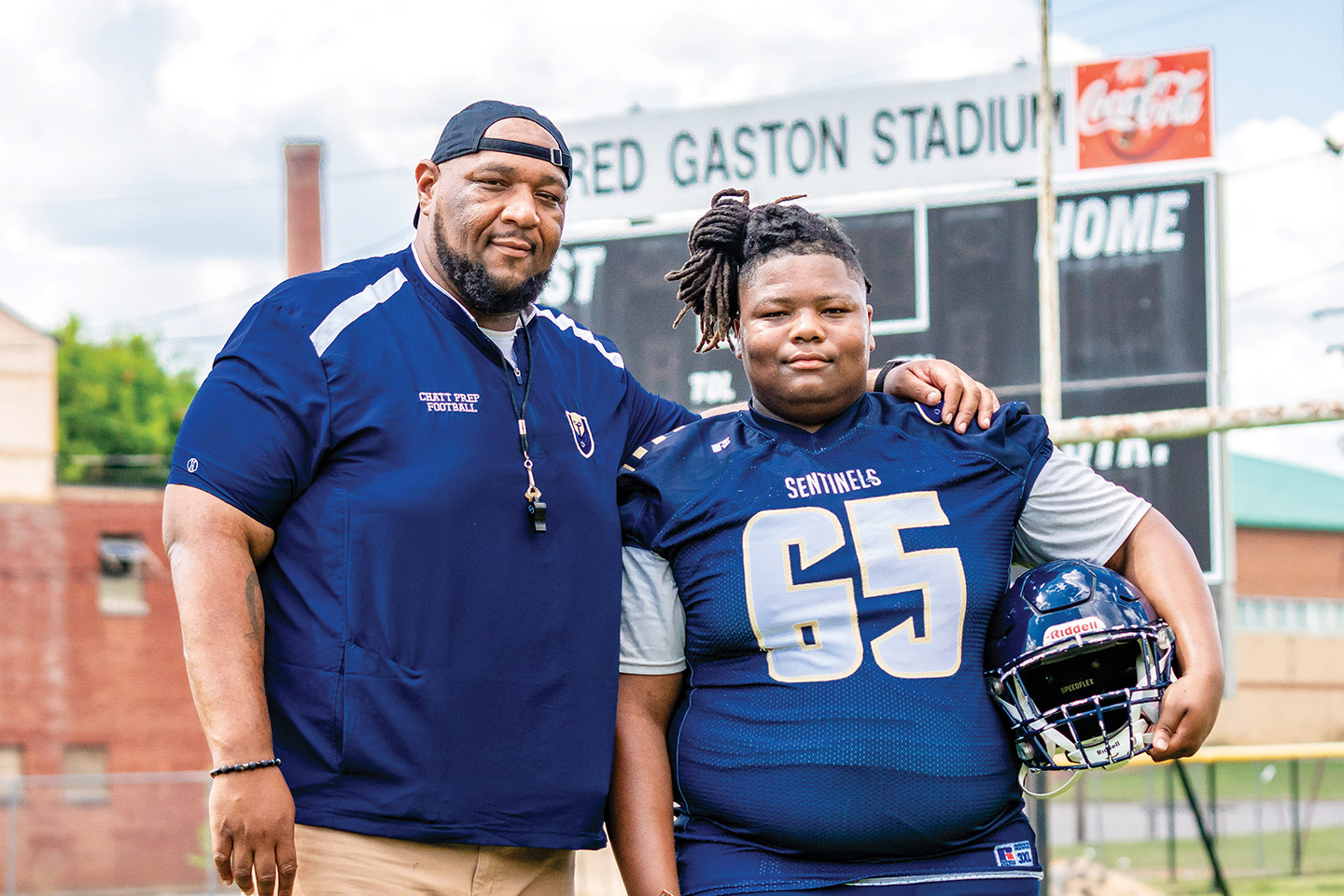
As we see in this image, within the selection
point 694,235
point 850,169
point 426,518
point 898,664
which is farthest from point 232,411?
point 850,169

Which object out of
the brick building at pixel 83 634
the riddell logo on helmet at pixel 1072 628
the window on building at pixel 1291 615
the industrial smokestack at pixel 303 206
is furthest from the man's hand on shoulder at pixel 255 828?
the window on building at pixel 1291 615

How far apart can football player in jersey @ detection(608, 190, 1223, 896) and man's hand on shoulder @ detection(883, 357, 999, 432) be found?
0.03 metres

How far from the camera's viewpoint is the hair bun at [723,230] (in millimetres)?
2742

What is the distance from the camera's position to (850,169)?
30.1ft

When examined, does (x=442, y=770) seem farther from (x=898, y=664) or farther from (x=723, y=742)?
(x=898, y=664)

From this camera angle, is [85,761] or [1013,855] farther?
[85,761]

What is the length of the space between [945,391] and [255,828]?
1391mm

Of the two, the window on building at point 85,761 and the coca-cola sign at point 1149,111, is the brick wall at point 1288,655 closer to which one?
the window on building at point 85,761

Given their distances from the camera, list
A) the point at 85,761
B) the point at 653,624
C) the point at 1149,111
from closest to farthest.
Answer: the point at 653,624 → the point at 1149,111 → the point at 85,761

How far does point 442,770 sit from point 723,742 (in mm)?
465

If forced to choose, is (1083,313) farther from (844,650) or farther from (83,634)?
(83,634)

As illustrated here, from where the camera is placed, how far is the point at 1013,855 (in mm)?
2336

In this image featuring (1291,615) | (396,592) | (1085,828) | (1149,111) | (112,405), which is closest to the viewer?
(396,592)

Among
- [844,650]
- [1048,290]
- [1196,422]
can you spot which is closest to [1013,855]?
[844,650]
